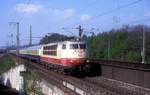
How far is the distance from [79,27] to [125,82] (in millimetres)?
21227

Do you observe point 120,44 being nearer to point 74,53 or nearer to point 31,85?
point 74,53

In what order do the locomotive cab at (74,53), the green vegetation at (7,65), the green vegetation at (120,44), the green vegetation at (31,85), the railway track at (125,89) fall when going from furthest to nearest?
1. the green vegetation at (7,65)
2. the green vegetation at (120,44)
3. the locomotive cab at (74,53)
4. the green vegetation at (31,85)
5. the railway track at (125,89)

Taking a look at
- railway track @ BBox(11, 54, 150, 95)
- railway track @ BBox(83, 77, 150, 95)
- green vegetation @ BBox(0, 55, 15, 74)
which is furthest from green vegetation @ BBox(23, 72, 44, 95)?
green vegetation @ BBox(0, 55, 15, 74)

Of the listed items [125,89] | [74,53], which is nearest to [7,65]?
[74,53]

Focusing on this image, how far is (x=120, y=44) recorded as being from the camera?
6556 centimetres

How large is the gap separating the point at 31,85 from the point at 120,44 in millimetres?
42729

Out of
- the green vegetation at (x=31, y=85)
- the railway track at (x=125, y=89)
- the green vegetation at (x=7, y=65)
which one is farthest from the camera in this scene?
the green vegetation at (x=7, y=65)

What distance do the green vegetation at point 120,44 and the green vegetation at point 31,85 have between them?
2784 cm

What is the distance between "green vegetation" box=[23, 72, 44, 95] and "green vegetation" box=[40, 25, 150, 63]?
91.4ft

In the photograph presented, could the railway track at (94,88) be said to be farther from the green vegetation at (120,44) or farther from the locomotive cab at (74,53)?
the green vegetation at (120,44)

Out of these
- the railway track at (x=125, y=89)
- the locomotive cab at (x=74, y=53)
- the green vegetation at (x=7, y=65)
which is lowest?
the green vegetation at (x=7, y=65)

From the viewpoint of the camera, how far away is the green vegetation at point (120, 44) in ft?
192

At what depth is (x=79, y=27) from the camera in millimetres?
48781

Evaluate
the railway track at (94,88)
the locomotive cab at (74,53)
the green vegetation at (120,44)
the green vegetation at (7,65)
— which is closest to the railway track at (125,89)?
the railway track at (94,88)
